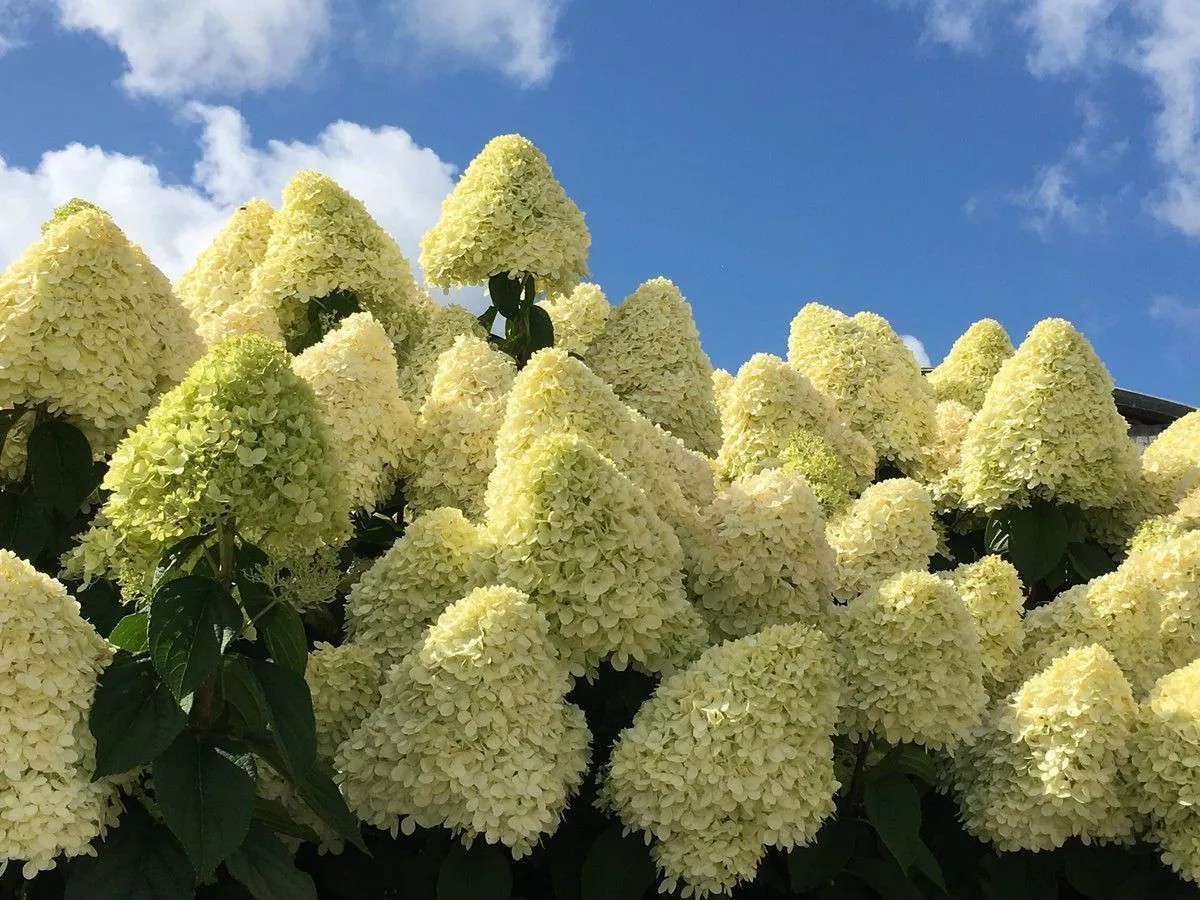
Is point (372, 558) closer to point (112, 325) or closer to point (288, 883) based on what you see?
A: point (112, 325)

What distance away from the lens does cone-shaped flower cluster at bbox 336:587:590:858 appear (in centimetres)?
232

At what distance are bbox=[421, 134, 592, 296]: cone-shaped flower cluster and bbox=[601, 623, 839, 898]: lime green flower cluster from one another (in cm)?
201

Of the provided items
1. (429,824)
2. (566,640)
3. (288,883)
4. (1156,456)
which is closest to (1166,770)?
(566,640)

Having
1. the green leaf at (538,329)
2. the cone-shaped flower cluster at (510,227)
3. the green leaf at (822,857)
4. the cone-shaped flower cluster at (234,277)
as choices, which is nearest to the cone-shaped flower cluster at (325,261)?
the cone-shaped flower cluster at (234,277)

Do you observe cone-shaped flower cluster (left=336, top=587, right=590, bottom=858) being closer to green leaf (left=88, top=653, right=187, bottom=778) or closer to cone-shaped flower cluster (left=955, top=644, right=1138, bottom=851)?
green leaf (left=88, top=653, right=187, bottom=778)

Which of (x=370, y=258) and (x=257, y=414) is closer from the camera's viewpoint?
(x=257, y=414)

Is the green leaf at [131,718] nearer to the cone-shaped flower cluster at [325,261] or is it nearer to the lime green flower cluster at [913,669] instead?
the lime green flower cluster at [913,669]

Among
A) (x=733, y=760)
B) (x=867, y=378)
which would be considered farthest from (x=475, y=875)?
(x=867, y=378)

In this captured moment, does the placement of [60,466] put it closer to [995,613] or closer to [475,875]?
[475,875]

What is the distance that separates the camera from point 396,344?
179 inches

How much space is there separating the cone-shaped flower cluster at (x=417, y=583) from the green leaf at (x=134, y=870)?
709mm

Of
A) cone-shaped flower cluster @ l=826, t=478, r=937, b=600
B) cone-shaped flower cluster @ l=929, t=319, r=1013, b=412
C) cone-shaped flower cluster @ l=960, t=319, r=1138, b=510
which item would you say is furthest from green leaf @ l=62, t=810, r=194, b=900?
cone-shaped flower cluster @ l=929, t=319, r=1013, b=412

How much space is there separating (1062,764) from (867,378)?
262 cm

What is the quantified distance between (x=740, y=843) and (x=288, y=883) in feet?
2.93
